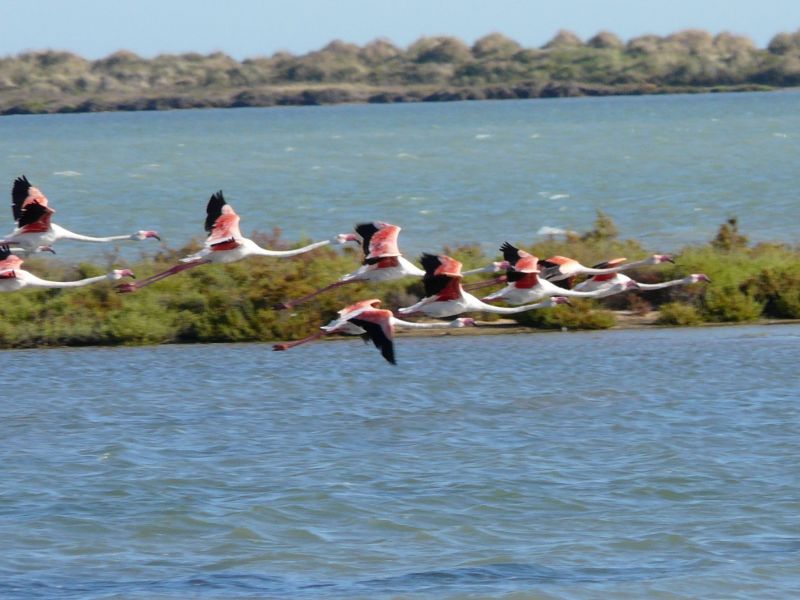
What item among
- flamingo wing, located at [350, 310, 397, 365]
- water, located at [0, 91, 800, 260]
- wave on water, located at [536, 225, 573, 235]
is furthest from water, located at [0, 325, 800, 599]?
wave on water, located at [536, 225, 573, 235]

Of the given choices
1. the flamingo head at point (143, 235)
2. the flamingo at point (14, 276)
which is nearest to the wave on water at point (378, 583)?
the flamingo at point (14, 276)

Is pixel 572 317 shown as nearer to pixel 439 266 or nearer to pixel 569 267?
pixel 569 267

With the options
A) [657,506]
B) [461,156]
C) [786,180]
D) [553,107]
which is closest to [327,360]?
[657,506]

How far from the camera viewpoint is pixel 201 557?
15594 millimetres

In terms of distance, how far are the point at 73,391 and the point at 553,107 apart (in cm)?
9731

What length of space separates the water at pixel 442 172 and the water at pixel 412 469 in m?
9.40

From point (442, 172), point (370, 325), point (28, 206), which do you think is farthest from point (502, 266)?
point (442, 172)

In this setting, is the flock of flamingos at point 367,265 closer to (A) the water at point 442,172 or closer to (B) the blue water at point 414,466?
(B) the blue water at point 414,466

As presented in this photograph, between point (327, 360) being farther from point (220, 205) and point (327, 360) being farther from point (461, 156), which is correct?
point (461, 156)

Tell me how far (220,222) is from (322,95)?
408ft

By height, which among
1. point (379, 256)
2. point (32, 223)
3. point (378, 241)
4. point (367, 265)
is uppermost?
point (32, 223)

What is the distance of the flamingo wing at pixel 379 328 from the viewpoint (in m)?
13.0

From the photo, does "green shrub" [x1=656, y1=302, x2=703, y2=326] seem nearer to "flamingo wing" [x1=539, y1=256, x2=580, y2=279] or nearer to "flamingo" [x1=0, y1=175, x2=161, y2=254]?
"flamingo wing" [x1=539, y1=256, x2=580, y2=279]

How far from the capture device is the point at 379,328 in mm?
13297
